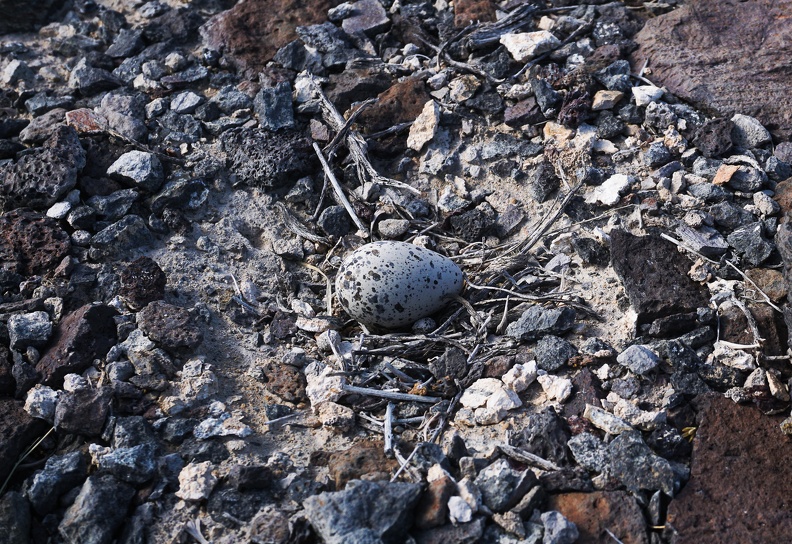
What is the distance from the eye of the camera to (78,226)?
11.8ft

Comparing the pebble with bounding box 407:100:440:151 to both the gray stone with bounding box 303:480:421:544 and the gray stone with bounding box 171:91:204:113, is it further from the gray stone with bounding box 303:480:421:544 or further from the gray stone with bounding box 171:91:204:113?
the gray stone with bounding box 303:480:421:544

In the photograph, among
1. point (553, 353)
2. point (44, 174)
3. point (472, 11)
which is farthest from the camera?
point (472, 11)

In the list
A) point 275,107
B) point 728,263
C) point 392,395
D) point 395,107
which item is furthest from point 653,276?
point 275,107

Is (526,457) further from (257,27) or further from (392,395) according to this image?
(257,27)

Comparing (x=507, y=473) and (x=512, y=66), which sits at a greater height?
(x=512, y=66)

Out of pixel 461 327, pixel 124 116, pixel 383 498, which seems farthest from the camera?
pixel 124 116

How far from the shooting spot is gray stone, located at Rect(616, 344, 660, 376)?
2896 millimetres

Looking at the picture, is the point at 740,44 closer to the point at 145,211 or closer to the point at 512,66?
the point at 512,66

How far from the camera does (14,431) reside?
9.19ft

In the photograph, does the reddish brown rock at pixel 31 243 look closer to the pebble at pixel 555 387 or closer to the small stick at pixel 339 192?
the small stick at pixel 339 192

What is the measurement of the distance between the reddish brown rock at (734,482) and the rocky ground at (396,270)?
1 centimetres

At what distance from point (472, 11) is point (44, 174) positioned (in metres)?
2.42

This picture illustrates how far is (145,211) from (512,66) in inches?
77.8

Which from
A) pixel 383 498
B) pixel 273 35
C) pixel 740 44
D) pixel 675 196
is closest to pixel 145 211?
pixel 273 35
